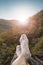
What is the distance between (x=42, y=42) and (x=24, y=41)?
15.3m

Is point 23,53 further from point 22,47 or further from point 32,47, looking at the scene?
point 32,47

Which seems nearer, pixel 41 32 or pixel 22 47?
pixel 22 47

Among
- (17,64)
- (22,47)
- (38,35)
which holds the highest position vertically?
(38,35)

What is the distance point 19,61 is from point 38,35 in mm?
22200

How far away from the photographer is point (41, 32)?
103 feet

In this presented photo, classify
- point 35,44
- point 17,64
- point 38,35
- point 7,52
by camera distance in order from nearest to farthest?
1. point 17,64
2. point 7,52
3. point 35,44
4. point 38,35

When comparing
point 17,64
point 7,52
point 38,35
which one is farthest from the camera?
point 38,35

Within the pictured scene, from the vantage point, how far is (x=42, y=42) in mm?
23688

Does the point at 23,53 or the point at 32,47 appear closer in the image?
the point at 23,53

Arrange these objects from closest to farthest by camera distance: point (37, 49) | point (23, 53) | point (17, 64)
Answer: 1. point (17, 64)
2. point (23, 53)
3. point (37, 49)

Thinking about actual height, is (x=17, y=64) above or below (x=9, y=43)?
below

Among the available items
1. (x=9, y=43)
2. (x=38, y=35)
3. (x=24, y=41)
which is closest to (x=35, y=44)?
(x=9, y=43)

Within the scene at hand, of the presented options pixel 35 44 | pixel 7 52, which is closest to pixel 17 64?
pixel 7 52

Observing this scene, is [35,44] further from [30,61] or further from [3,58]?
[30,61]
